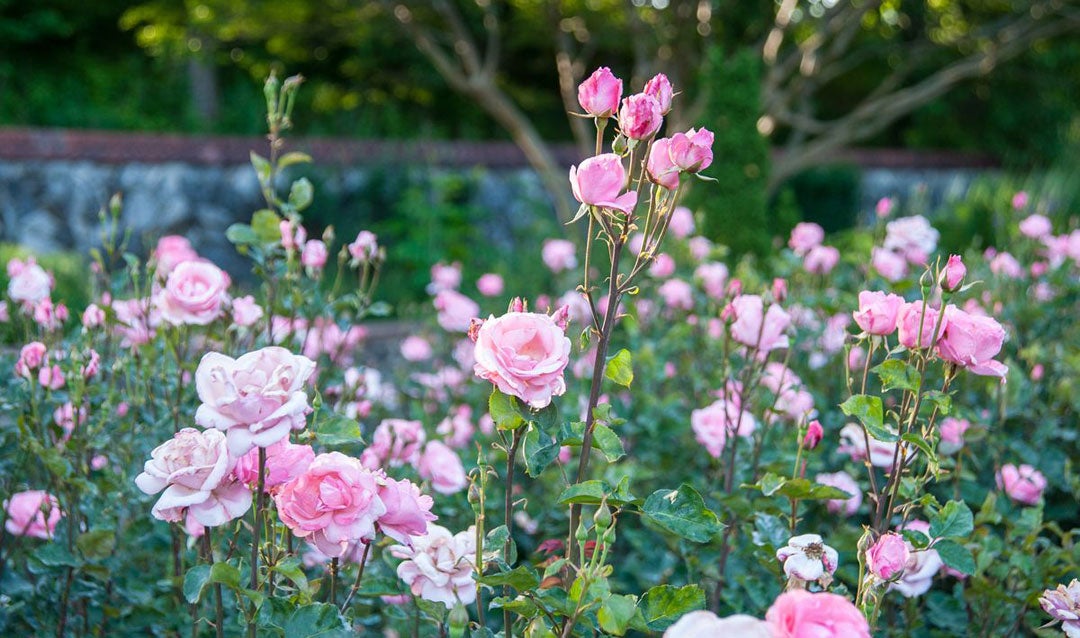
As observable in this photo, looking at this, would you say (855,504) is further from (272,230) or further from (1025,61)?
(1025,61)

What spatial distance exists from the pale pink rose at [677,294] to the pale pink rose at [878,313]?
4.71ft

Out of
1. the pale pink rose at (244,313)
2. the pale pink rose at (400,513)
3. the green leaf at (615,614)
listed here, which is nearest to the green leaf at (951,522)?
the green leaf at (615,614)

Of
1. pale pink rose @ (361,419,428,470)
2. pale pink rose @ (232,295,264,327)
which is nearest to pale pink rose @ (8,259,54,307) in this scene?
pale pink rose @ (232,295,264,327)

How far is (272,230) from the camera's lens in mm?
1672

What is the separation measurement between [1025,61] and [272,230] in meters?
11.4

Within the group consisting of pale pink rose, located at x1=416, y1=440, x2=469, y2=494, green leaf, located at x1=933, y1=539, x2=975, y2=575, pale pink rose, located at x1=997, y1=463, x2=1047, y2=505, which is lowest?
pale pink rose, located at x1=997, y1=463, x2=1047, y2=505

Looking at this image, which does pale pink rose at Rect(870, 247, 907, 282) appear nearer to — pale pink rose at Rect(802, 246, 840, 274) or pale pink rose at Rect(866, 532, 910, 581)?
pale pink rose at Rect(802, 246, 840, 274)

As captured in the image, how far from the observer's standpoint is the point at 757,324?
5.20 feet

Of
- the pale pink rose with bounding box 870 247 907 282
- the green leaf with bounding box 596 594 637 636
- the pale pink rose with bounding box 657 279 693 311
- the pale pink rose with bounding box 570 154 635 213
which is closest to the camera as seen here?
the green leaf with bounding box 596 594 637 636

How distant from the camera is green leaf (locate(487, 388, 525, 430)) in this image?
987 mm

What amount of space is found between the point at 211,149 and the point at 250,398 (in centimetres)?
639

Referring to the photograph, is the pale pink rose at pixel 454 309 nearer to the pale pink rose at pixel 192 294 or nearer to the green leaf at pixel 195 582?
the pale pink rose at pixel 192 294

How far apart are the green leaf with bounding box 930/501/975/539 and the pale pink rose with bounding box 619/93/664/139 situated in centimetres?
61

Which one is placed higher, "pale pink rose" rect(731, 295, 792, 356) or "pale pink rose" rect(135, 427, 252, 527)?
"pale pink rose" rect(731, 295, 792, 356)
